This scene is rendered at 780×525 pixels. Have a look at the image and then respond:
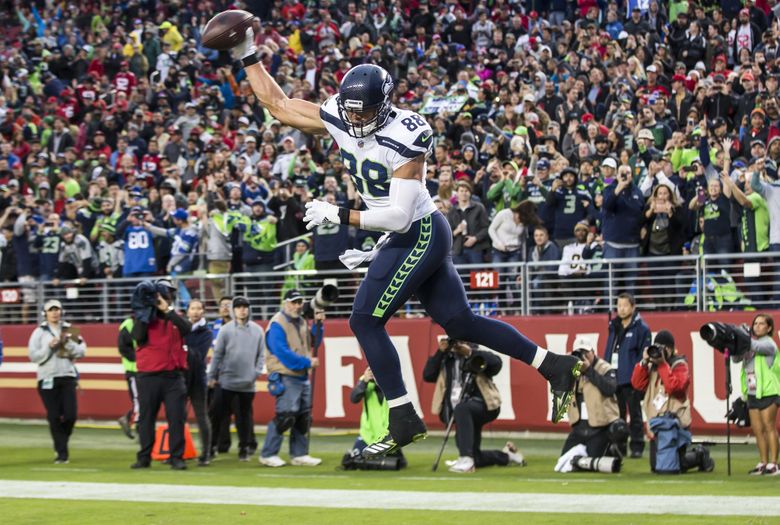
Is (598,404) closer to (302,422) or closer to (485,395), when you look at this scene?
(485,395)

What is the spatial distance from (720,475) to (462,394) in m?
2.85

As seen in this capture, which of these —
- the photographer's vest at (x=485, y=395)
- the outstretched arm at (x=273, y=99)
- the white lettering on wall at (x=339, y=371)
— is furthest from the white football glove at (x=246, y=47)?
the white lettering on wall at (x=339, y=371)

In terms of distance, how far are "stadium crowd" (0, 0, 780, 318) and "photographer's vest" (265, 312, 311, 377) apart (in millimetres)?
2506

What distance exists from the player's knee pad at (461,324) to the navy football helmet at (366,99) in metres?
1.07

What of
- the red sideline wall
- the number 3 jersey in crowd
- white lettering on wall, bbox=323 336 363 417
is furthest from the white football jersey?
the number 3 jersey in crowd

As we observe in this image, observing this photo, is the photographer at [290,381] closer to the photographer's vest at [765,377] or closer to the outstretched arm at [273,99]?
the photographer's vest at [765,377]

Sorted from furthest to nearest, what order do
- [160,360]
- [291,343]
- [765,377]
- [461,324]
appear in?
[291,343], [160,360], [765,377], [461,324]

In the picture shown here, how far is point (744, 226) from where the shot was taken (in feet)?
51.9

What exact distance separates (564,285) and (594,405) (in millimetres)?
3606

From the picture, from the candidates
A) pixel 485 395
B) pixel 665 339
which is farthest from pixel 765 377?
pixel 485 395

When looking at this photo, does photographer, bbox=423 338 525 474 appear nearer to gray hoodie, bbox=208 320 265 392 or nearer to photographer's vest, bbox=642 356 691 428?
photographer's vest, bbox=642 356 691 428

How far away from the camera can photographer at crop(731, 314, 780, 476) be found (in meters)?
13.6

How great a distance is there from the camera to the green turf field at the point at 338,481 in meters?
11.0

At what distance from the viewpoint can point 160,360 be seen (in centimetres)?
1502
